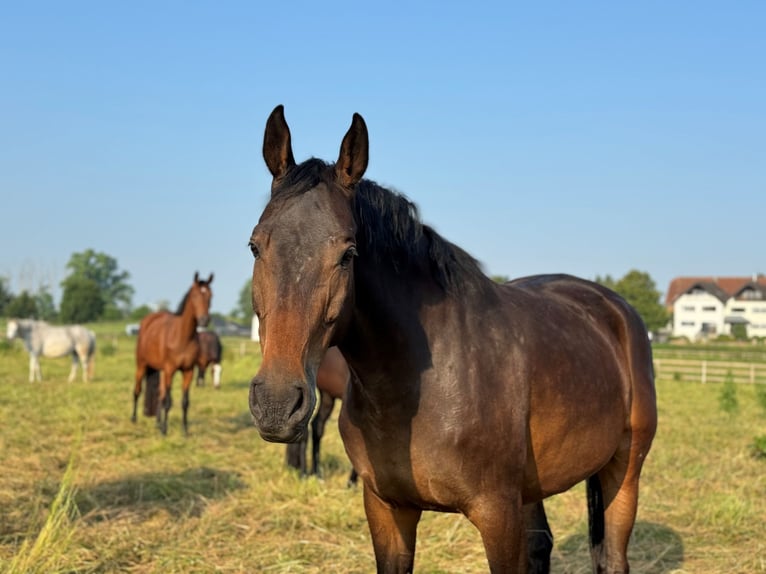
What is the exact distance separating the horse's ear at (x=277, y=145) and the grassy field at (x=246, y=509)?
9.29ft

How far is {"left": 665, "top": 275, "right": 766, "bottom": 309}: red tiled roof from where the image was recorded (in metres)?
60.8

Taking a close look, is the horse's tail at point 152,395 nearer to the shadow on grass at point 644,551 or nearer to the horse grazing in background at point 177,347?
the horse grazing in background at point 177,347

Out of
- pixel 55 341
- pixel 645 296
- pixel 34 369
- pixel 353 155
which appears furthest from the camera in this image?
pixel 645 296

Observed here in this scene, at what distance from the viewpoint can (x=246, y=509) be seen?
6480 millimetres

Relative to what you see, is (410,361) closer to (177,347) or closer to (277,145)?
(277,145)

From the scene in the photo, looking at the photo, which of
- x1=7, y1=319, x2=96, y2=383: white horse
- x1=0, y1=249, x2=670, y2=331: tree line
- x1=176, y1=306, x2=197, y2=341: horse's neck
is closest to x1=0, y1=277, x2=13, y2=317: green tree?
x1=0, y1=249, x2=670, y2=331: tree line

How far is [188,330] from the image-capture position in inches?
475

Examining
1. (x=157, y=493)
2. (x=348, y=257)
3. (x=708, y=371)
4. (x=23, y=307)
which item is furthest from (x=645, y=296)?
(x=348, y=257)

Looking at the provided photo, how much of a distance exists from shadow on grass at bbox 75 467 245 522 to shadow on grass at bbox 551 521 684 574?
3086 millimetres

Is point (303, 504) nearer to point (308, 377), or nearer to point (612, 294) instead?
point (612, 294)

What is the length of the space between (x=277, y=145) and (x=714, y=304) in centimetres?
6615

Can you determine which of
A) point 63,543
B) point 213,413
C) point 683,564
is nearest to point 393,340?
point 63,543

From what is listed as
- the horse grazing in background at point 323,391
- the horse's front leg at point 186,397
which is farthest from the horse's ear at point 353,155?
the horse's front leg at point 186,397

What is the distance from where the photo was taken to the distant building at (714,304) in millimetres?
55719
